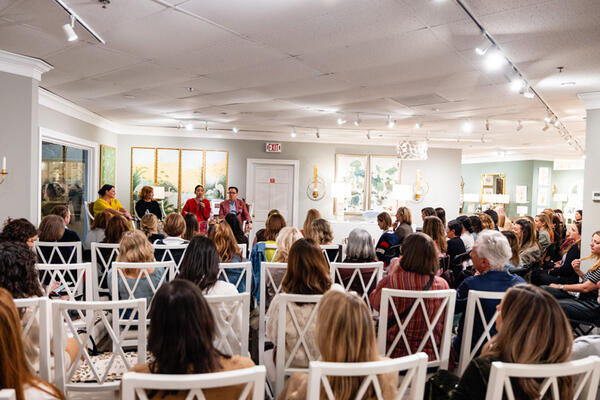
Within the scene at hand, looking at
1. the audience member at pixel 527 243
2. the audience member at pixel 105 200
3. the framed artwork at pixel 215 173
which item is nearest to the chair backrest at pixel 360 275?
the audience member at pixel 527 243

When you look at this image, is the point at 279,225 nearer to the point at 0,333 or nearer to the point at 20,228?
the point at 20,228

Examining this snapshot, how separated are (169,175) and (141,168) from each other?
0.60 meters

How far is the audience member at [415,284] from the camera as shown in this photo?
2.39 metres

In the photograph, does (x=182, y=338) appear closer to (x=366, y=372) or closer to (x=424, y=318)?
(x=366, y=372)

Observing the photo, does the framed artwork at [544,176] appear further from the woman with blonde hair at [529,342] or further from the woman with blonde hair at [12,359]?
the woman with blonde hair at [12,359]

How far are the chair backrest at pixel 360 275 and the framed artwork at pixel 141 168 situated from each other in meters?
6.99

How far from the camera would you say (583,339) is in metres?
1.82

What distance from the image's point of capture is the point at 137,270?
9.71 feet

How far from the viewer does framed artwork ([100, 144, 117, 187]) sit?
8.01m

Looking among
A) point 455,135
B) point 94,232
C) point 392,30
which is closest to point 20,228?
point 94,232

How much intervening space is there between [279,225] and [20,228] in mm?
2235

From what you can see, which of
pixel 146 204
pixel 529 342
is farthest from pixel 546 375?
pixel 146 204

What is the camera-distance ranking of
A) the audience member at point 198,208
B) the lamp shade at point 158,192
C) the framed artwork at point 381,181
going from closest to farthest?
the audience member at point 198,208
the lamp shade at point 158,192
the framed artwork at point 381,181

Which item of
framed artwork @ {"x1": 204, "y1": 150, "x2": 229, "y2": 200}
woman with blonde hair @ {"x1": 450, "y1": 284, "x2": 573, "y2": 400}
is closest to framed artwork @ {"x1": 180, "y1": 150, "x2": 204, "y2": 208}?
framed artwork @ {"x1": 204, "y1": 150, "x2": 229, "y2": 200}
